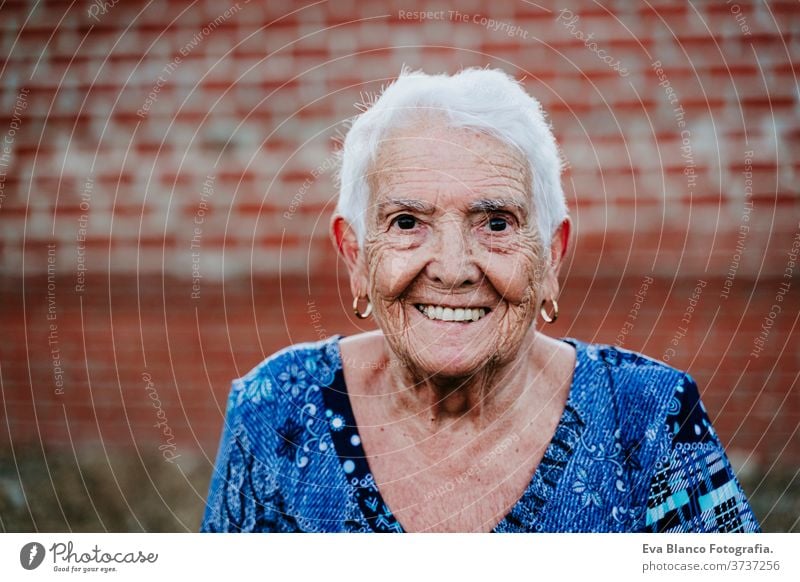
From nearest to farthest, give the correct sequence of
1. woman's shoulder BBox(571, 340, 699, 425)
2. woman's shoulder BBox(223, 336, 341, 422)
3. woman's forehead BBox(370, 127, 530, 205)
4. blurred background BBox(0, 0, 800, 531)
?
woman's forehead BBox(370, 127, 530, 205), woman's shoulder BBox(571, 340, 699, 425), woman's shoulder BBox(223, 336, 341, 422), blurred background BBox(0, 0, 800, 531)

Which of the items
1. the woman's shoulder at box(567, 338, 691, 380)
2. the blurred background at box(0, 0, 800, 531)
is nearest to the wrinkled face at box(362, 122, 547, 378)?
the woman's shoulder at box(567, 338, 691, 380)

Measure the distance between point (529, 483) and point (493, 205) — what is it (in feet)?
1.79

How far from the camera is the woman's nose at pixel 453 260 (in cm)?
148

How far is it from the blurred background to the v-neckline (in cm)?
91

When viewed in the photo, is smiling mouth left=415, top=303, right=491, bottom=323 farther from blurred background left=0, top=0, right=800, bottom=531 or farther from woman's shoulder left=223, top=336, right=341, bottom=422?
blurred background left=0, top=0, right=800, bottom=531

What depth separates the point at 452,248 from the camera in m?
1.48

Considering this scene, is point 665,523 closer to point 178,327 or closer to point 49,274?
point 178,327

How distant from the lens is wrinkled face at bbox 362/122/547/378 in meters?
1.45

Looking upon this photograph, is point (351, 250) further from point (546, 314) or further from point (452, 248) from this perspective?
point (546, 314)


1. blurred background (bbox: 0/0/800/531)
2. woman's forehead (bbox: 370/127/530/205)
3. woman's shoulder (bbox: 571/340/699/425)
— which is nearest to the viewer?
woman's forehead (bbox: 370/127/530/205)

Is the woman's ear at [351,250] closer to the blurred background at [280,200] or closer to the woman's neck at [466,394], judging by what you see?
the woman's neck at [466,394]

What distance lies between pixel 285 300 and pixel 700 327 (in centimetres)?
141

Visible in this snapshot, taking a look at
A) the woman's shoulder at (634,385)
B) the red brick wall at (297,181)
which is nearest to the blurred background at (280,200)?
the red brick wall at (297,181)
